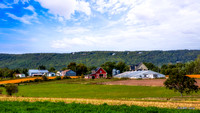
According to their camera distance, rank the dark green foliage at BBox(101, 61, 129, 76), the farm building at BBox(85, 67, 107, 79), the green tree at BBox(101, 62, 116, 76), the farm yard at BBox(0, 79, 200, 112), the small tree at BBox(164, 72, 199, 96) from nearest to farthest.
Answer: the farm yard at BBox(0, 79, 200, 112) → the small tree at BBox(164, 72, 199, 96) → the farm building at BBox(85, 67, 107, 79) → the green tree at BBox(101, 62, 116, 76) → the dark green foliage at BBox(101, 61, 129, 76)

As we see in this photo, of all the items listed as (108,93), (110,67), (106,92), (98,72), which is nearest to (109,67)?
(110,67)

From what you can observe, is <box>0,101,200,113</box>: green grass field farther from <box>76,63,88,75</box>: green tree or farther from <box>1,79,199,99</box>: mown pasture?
<box>76,63,88,75</box>: green tree

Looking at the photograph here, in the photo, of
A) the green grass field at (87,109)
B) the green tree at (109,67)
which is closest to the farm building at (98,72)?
the green tree at (109,67)

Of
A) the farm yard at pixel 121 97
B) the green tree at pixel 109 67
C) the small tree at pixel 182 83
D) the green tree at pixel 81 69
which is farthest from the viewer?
the green tree at pixel 81 69

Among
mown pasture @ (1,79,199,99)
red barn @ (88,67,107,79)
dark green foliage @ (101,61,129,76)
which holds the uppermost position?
dark green foliage @ (101,61,129,76)

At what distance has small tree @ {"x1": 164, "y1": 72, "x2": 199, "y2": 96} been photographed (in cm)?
4103

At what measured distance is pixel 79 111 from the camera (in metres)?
16.8

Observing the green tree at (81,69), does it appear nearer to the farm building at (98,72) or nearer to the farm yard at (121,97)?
the farm building at (98,72)

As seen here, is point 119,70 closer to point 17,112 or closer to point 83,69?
point 83,69

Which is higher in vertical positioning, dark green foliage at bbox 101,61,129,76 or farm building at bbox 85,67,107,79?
dark green foliage at bbox 101,61,129,76

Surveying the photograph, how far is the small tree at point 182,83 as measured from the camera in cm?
4103

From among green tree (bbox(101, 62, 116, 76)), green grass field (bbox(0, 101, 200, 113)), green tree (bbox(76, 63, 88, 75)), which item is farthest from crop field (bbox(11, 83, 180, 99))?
green tree (bbox(76, 63, 88, 75))

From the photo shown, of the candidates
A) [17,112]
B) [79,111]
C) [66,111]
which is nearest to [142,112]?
[79,111]

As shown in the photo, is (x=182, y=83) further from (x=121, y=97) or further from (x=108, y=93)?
(x=108, y=93)
